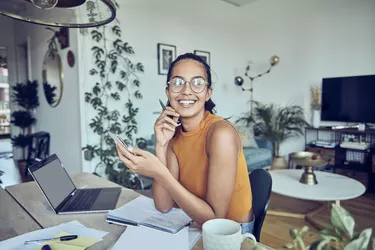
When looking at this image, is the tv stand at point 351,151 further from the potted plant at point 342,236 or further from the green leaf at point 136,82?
the potted plant at point 342,236

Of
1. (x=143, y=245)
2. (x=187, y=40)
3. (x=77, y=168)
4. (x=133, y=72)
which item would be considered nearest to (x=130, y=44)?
(x=133, y=72)

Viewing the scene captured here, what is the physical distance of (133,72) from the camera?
140 inches

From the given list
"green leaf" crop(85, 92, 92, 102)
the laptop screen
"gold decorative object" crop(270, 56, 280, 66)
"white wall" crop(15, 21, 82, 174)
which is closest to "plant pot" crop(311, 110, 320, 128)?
"gold decorative object" crop(270, 56, 280, 66)

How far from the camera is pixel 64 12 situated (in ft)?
3.30

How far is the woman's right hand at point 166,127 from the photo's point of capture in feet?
3.62

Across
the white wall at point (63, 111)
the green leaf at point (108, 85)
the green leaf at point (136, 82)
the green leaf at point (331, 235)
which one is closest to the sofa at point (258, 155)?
the green leaf at point (136, 82)

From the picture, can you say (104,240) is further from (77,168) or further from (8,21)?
(8,21)

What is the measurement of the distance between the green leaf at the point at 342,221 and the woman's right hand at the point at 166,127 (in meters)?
0.75

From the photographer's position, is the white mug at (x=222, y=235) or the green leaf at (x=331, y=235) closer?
the green leaf at (x=331, y=235)

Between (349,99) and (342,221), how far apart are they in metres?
4.05

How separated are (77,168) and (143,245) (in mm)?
2784

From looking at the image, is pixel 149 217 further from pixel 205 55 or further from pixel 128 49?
pixel 205 55

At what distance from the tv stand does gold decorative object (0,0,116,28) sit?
137 inches

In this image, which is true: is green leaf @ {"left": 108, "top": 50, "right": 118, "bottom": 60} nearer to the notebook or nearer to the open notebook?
the open notebook
